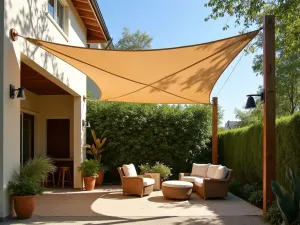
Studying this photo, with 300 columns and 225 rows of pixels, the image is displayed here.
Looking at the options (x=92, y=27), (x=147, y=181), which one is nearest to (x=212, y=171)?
(x=147, y=181)

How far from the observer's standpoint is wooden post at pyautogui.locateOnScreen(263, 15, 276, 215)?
742cm

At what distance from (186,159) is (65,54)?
8.28 meters

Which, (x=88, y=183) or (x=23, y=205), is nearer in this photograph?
(x=23, y=205)

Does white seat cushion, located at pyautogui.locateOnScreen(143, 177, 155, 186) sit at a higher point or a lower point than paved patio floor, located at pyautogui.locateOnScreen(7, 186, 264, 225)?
higher

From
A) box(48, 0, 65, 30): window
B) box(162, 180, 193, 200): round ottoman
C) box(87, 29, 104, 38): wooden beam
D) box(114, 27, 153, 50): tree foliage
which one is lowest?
box(162, 180, 193, 200): round ottoman

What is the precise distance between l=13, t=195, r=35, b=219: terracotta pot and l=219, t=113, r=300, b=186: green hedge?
5.78m

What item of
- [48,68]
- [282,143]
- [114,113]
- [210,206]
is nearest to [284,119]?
[282,143]

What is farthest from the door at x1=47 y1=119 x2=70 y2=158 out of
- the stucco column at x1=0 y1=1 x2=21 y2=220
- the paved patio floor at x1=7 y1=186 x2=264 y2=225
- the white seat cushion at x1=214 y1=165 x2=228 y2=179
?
the stucco column at x1=0 y1=1 x2=21 y2=220

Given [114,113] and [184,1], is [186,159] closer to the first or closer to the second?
[114,113]

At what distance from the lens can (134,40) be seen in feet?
131

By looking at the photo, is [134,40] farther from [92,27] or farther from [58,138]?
[58,138]

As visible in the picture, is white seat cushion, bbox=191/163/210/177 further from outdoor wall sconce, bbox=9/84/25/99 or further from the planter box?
outdoor wall sconce, bbox=9/84/25/99

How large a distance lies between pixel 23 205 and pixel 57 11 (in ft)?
20.2

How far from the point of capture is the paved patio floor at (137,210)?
753cm
